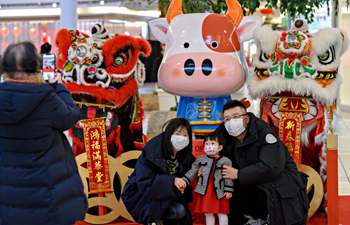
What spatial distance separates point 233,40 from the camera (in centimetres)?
368

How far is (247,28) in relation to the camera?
12.4 feet

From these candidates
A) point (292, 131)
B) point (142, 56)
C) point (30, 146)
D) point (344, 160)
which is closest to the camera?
point (30, 146)

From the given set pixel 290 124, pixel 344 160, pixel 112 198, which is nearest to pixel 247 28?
pixel 290 124

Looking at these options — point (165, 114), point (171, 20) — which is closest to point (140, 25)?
point (165, 114)

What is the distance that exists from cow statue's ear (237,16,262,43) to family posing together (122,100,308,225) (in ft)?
2.51

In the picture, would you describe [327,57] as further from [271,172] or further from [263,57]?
[271,172]

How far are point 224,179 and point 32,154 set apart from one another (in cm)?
106

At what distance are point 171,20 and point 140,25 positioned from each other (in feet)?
44.8

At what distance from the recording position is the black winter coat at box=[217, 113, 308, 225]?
301cm

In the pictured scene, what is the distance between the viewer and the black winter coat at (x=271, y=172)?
301 centimetres

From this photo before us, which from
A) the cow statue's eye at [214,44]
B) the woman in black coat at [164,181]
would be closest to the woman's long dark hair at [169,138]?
the woman in black coat at [164,181]

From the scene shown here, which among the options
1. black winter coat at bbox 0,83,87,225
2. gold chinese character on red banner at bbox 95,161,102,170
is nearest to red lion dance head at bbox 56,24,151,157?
gold chinese character on red banner at bbox 95,161,102,170

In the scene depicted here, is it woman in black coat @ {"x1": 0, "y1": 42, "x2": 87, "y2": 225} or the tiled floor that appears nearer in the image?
woman in black coat @ {"x1": 0, "y1": 42, "x2": 87, "y2": 225}

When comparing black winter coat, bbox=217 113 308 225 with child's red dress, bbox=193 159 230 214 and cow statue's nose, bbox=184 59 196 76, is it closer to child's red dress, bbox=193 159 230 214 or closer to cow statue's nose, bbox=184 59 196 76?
child's red dress, bbox=193 159 230 214
